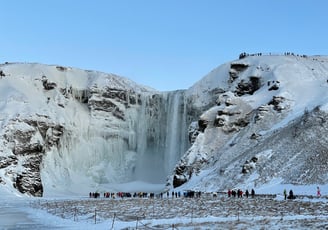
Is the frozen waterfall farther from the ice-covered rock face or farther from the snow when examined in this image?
the snow

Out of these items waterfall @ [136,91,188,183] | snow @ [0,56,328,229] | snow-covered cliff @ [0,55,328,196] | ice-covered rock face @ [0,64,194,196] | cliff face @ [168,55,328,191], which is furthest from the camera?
waterfall @ [136,91,188,183]

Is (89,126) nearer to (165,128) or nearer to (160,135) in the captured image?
(160,135)

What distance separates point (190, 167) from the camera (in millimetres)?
81125

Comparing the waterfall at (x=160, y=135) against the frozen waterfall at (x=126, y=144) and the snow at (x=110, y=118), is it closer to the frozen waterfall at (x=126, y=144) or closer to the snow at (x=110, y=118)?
the frozen waterfall at (x=126, y=144)

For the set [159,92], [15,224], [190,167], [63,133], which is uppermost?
[159,92]

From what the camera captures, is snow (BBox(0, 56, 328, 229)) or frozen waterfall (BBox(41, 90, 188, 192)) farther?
frozen waterfall (BBox(41, 90, 188, 192))

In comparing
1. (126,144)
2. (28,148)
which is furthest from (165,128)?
(28,148)

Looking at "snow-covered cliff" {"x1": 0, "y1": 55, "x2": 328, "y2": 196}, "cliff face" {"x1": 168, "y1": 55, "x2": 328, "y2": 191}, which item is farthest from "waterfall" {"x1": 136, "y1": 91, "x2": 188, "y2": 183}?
"cliff face" {"x1": 168, "y1": 55, "x2": 328, "y2": 191}

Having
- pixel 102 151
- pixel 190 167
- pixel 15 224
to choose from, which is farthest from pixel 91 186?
pixel 15 224

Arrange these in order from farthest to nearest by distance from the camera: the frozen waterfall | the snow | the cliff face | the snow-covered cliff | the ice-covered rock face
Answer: the frozen waterfall
the ice-covered rock face
the snow
the snow-covered cliff
the cliff face

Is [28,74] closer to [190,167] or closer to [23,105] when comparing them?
[23,105]

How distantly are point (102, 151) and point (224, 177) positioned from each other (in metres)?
40.2

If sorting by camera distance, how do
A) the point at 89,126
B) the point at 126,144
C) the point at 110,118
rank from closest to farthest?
the point at 89,126 → the point at 126,144 → the point at 110,118

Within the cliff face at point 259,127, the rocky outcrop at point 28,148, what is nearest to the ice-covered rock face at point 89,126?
A: the rocky outcrop at point 28,148
